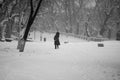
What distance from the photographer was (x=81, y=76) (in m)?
6.55

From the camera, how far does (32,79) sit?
5.94m

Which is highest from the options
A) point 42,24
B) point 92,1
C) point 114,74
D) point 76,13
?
point 92,1

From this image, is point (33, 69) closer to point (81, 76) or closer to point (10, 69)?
point (10, 69)

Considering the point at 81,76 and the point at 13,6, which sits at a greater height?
the point at 13,6

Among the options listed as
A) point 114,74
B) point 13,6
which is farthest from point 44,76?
point 13,6

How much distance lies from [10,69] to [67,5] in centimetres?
4089

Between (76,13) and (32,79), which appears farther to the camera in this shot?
(76,13)

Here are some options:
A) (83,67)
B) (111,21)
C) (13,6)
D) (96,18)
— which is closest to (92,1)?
(96,18)

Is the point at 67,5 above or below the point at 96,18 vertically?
above

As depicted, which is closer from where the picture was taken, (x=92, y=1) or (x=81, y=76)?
(x=81, y=76)

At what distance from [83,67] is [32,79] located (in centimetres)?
323

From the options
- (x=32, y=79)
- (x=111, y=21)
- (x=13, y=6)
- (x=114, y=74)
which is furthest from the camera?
(x=111, y=21)

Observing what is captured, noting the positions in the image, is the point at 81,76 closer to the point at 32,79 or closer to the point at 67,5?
the point at 32,79

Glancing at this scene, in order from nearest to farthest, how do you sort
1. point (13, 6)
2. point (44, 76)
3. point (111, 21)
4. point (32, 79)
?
point (32, 79)
point (44, 76)
point (13, 6)
point (111, 21)
